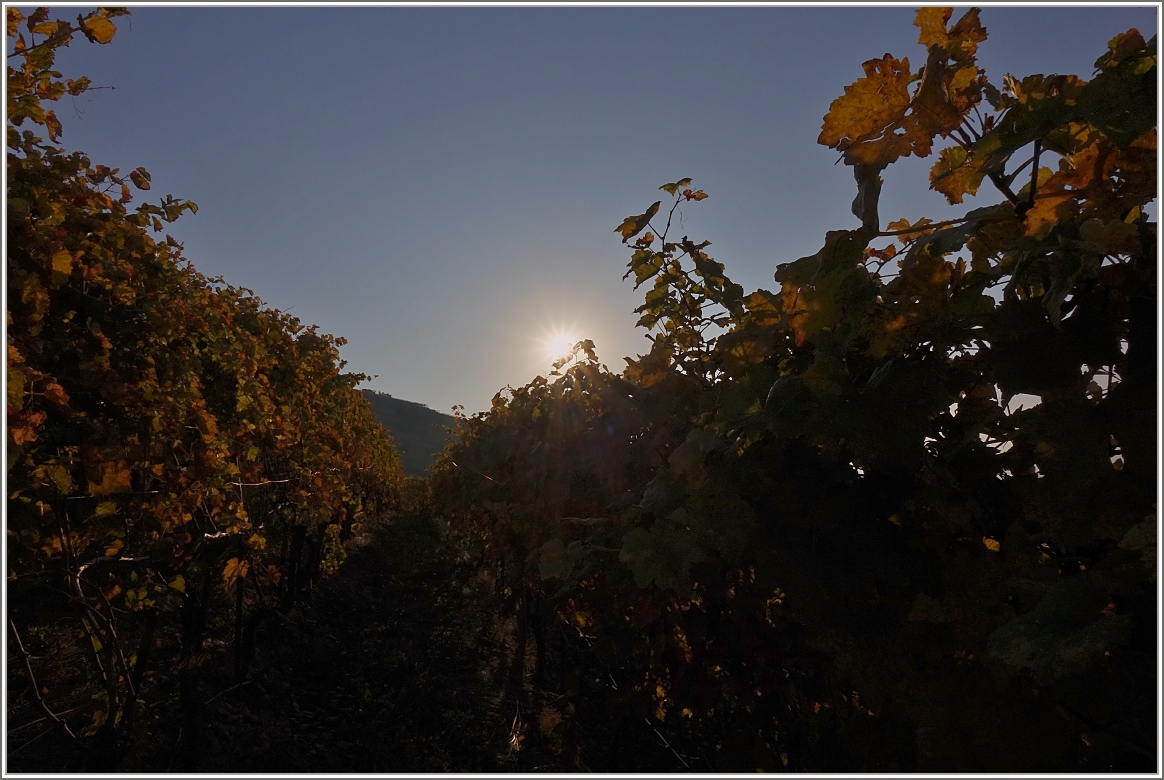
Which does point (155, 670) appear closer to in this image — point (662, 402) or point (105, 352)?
point (105, 352)

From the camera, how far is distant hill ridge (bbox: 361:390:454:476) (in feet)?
279

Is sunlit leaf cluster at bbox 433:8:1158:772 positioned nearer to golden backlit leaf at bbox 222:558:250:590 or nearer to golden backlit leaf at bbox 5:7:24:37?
golden backlit leaf at bbox 5:7:24:37

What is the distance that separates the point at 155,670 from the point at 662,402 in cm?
624

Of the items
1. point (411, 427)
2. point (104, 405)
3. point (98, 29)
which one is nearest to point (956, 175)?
point (98, 29)

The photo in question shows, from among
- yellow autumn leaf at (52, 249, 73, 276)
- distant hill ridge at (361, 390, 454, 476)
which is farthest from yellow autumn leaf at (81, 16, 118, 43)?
distant hill ridge at (361, 390, 454, 476)

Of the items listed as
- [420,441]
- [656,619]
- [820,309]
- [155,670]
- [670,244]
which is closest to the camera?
[820,309]

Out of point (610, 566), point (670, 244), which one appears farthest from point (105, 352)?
point (670, 244)

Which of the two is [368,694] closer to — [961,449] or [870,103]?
[961,449]

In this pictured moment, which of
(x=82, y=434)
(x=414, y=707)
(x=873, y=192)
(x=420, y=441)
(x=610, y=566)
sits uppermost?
(x=420, y=441)

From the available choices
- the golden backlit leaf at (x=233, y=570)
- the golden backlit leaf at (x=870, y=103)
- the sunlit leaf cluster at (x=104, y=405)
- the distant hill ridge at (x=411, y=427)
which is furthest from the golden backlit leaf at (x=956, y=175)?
the distant hill ridge at (x=411, y=427)

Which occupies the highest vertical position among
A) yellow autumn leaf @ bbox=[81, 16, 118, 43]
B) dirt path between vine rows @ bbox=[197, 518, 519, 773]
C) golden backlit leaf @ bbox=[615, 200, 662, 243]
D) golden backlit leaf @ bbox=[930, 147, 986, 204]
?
yellow autumn leaf @ bbox=[81, 16, 118, 43]

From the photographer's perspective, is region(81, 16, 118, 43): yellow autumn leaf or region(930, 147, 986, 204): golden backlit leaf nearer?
region(930, 147, 986, 204): golden backlit leaf

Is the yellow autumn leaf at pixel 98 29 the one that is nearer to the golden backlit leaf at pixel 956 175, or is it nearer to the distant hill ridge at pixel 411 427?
the golden backlit leaf at pixel 956 175

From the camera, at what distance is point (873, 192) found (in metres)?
1.24
